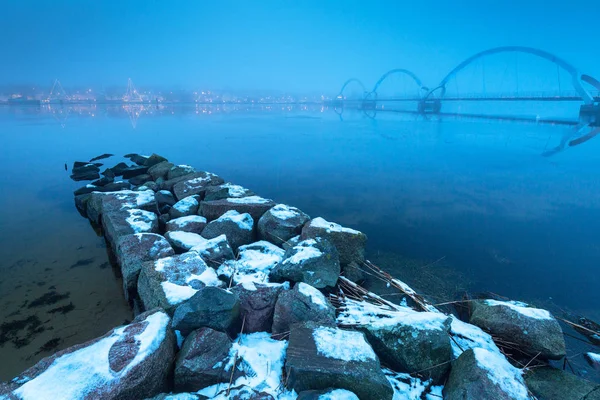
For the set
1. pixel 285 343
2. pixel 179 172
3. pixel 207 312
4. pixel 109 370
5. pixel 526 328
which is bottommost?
pixel 526 328

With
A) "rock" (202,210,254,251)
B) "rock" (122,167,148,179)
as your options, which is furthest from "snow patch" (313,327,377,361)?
"rock" (122,167,148,179)

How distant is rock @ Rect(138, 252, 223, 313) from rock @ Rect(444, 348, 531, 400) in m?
2.90

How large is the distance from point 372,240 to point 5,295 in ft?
24.2

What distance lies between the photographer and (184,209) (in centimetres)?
746

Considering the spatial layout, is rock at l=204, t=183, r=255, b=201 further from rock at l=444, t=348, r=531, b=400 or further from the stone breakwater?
rock at l=444, t=348, r=531, b=400

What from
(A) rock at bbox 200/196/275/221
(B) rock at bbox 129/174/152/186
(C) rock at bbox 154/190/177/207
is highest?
(A) rock at bbox 200/196/275/221

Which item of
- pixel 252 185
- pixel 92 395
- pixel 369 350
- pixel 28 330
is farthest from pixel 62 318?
pixel 252 185

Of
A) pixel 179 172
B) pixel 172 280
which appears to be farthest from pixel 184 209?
pixel 179 172

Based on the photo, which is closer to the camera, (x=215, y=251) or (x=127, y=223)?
(x=215, y=251)

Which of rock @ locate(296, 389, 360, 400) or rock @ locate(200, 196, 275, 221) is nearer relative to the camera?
rock @ locate(296, 389, 360, 400)

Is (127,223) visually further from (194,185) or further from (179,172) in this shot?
(179,172)

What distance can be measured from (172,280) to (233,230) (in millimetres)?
2063

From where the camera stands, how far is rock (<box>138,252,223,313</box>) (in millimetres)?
3630

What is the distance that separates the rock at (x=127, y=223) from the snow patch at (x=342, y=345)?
189 inches
